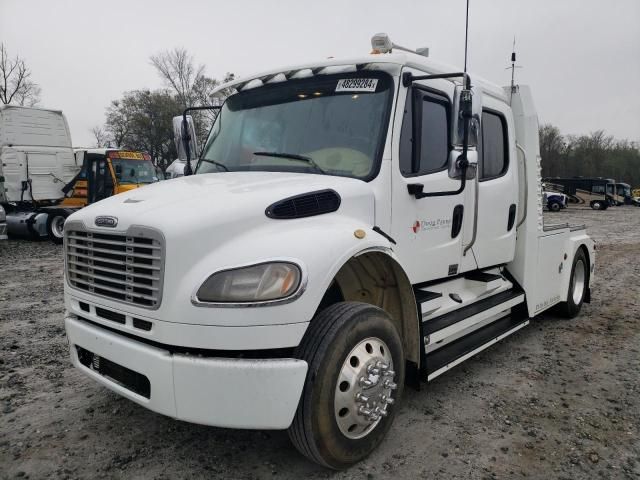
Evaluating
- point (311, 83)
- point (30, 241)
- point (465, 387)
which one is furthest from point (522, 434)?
point (30, 241)

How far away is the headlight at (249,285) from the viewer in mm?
2395

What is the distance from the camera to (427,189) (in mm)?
3643

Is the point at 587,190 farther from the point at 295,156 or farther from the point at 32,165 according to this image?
the point at 295,156

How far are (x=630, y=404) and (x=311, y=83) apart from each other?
11.8 ft

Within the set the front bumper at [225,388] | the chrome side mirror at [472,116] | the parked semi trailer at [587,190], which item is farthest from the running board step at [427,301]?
the parked semi trailer at [587,190]

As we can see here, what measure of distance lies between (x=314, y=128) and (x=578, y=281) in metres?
4.79

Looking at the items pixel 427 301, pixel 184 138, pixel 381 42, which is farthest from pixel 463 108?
pixel 184 138

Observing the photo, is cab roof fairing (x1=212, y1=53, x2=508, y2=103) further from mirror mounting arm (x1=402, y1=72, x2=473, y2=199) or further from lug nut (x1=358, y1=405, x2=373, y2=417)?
lug nut (x1=358, y1=405, x2=373, y2=417)

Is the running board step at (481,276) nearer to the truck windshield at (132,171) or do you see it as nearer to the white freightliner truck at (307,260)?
the white freightliner truck at (307,260)

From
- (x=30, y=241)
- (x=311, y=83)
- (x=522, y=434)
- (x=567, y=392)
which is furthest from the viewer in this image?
(x=30, y=241)

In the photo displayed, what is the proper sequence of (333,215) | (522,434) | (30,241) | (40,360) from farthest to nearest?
(30,241)
(40,360)
(522,434)
(333,215)

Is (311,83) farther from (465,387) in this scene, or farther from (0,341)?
(0,341)

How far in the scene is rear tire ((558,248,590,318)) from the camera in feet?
20.1

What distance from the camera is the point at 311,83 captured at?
3701mm
